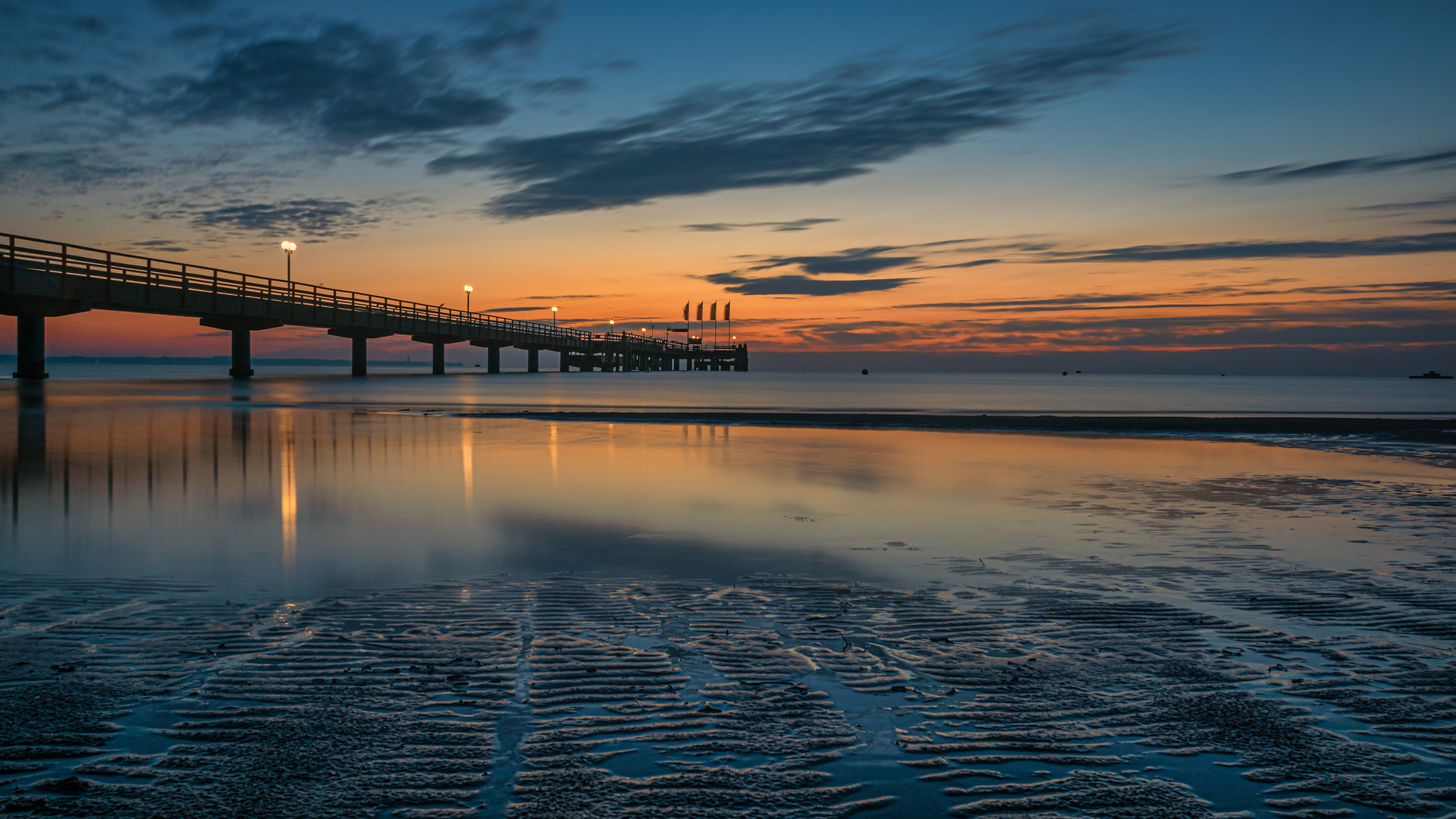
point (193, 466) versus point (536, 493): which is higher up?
point (193, 466)

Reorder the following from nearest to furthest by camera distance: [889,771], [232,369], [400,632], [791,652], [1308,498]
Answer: [889,771], [791,652], [400,632], [1308,498], [232,369]

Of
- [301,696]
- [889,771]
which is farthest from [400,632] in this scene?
[889,771]

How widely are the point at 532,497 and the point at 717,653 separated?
611 centimetres

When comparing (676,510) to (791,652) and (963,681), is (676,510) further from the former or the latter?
(963,681)

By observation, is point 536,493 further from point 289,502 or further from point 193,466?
point 193,466

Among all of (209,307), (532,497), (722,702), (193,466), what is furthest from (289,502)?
(209,307)

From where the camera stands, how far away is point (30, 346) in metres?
40.3

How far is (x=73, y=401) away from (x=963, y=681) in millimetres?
31080

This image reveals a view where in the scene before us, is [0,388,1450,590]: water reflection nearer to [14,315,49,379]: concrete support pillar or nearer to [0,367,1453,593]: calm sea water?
[0,367,1453,593]: calm sea water

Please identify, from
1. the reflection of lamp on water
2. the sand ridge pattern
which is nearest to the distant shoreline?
the reflection of lamp on water

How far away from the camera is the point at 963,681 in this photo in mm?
3918

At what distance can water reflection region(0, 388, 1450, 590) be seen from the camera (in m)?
6.63

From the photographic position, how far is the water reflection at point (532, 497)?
663 cm

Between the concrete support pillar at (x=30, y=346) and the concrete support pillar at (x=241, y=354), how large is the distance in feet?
32.7
